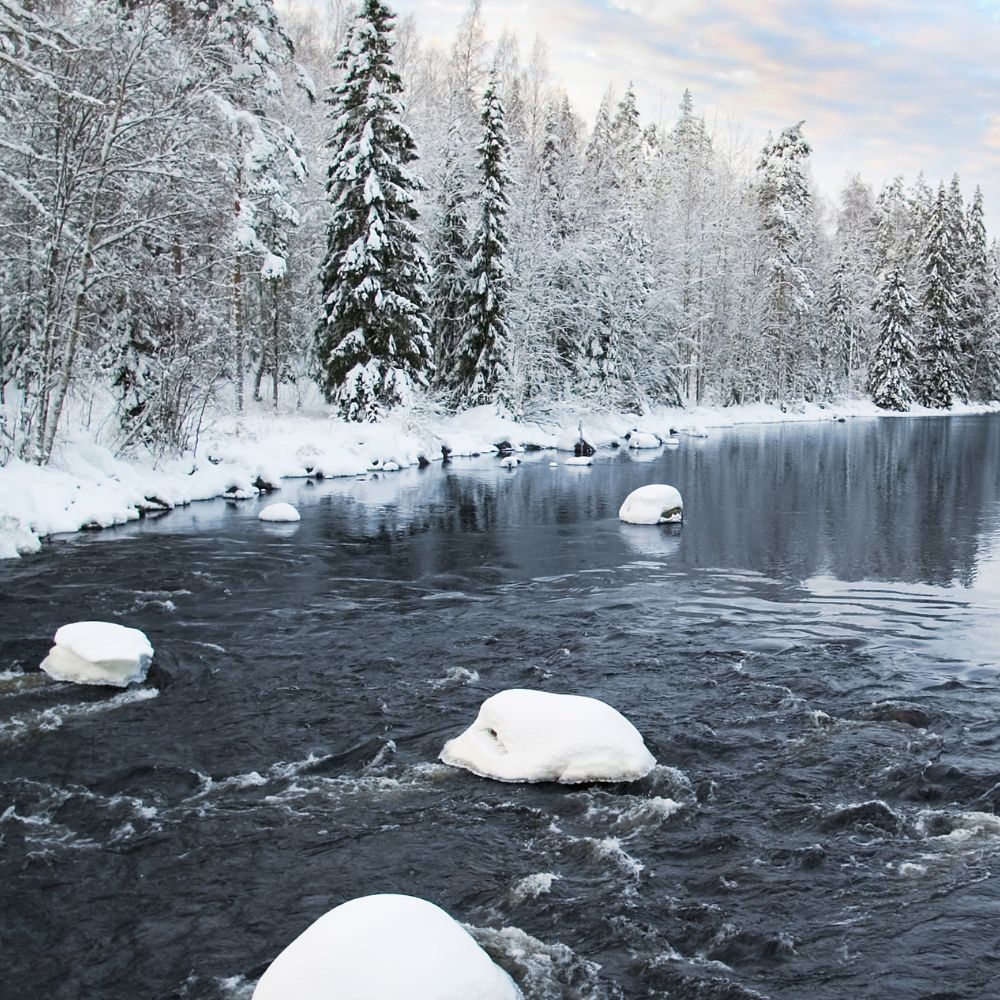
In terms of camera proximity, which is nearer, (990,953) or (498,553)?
(990,953)

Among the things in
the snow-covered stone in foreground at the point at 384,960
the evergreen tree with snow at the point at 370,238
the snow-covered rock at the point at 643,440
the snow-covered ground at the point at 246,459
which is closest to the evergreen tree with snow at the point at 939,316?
the snow-covered ground at the point at 246,459

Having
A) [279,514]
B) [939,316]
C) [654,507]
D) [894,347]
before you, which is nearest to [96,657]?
[279,514]

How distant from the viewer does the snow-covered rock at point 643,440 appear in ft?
129

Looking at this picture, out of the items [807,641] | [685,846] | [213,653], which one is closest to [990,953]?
[685,846]

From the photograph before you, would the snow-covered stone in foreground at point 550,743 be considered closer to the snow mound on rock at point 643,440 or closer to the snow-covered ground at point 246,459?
the snow-covered ground at point 246,459

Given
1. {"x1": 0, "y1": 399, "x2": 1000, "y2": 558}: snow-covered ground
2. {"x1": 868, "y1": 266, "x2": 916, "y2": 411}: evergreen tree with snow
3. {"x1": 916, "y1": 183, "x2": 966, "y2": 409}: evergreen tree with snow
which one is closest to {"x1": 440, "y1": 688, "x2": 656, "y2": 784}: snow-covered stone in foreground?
{"x1": 0, "y1": 399, "x2": 1000, "y2": 558}: snow-covered ground

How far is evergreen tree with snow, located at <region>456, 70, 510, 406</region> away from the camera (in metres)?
35.5

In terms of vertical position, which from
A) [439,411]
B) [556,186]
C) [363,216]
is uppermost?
[556,186]

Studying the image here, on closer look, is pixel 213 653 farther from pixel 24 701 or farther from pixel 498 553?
pixel 498 553

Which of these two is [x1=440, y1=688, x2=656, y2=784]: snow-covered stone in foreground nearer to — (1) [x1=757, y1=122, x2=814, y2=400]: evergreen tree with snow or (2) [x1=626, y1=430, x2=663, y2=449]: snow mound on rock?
(2) [x1=626, y1=430, x2=663, y2=449]: snow mound on rock

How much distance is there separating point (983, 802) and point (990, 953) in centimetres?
181

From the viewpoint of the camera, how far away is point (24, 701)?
332 inches

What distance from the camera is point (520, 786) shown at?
7.03 m

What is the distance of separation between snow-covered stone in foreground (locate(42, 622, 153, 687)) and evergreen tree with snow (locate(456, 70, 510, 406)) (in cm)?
2885
